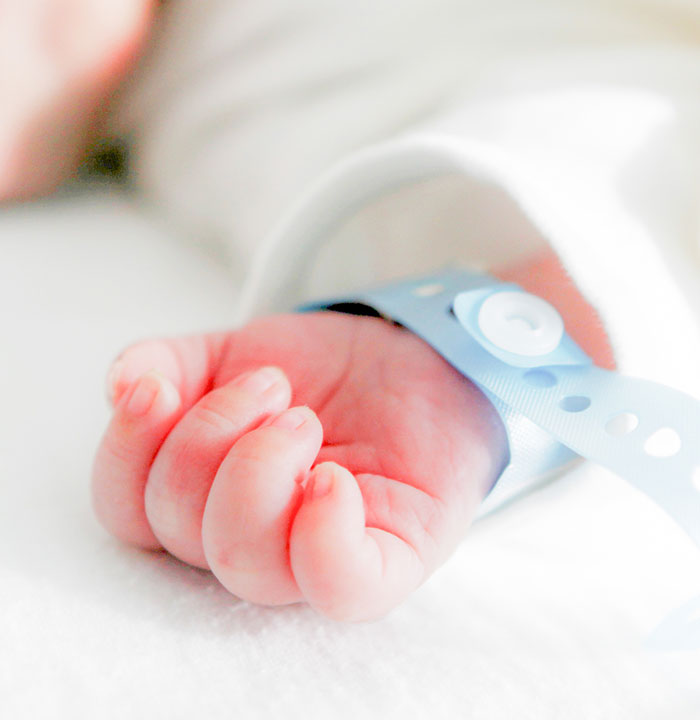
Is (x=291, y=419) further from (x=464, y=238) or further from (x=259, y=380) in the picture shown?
(x=464, y=238)

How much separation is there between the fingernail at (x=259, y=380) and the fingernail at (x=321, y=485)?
0.06 metres

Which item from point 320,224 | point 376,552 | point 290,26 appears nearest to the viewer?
point 376,552

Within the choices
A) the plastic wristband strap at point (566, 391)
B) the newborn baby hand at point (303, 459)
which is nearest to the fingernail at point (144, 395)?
the newborn baby hand at point (303, 459)

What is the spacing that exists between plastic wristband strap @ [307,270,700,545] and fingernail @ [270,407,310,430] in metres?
0.09

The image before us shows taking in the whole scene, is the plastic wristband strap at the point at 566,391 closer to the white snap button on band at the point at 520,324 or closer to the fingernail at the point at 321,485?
the white snap button on band at the point at 520,324

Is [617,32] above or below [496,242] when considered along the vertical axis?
above

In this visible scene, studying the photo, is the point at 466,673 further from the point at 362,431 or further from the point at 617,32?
the point at 617,32

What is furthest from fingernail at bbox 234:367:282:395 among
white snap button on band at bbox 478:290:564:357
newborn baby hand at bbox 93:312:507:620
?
white snap button on band at bbox 478:290:564:357

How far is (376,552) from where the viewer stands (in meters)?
0.31

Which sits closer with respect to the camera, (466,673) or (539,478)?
(466,673)

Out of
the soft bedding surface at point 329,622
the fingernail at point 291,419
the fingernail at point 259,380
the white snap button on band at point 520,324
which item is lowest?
the soft bedding surface at point 329,622

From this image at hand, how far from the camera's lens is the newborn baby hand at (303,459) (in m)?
0.30

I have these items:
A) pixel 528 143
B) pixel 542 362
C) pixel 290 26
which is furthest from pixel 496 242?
pixel 290 26

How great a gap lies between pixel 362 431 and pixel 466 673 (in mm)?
121
